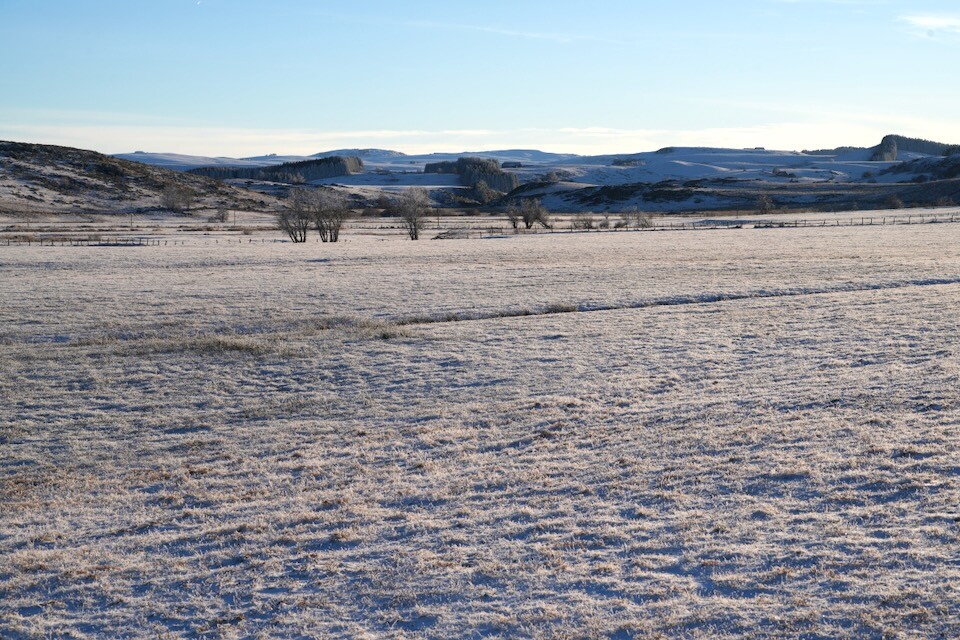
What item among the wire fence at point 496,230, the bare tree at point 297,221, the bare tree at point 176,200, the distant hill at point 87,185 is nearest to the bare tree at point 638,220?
the wire fence at point 496,230

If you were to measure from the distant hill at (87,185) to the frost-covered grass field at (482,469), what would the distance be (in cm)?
9635

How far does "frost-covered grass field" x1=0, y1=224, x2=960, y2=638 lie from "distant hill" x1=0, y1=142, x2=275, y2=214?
316ft

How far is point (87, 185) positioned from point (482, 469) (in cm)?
13382

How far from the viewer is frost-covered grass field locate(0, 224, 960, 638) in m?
8.67

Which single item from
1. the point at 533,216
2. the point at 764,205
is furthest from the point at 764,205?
the point at 533,216

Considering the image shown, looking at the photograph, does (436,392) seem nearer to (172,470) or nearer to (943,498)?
(172,470)

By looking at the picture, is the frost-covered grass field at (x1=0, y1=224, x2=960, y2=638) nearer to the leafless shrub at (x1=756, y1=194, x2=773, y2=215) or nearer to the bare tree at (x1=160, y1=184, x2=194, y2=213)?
the bare tree at (x1=160, y1=184, x2=194, y2=213)

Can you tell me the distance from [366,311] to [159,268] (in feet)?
67.0

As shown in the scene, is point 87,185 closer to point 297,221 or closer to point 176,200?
point 176,200

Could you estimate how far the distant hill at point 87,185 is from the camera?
11712 cm

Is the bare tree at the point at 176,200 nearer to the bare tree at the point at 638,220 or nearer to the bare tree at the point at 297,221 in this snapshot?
the bare tree at the point at 297,221

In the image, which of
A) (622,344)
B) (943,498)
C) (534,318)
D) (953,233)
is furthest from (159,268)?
(953,233)

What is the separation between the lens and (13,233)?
74250mm

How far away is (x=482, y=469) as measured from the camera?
13.2m
